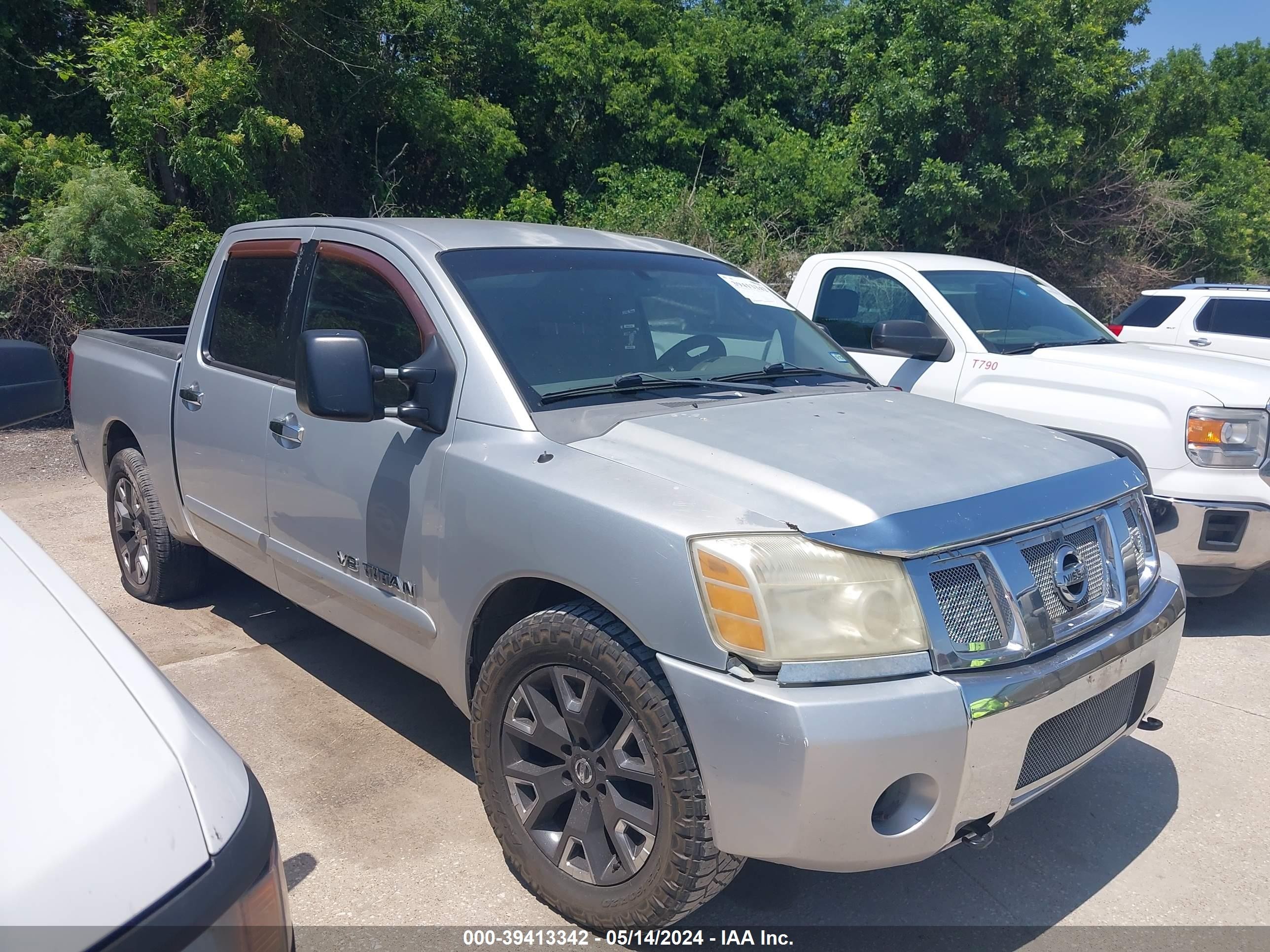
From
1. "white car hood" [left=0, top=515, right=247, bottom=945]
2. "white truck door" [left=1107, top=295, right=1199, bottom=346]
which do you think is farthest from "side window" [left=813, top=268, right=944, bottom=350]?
"white car hood" [left=0, top=515, right=247, bottom=945]

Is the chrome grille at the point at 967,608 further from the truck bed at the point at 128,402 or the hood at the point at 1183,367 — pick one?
the truck bed at the point at 128,402

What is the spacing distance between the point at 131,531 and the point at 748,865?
390cm

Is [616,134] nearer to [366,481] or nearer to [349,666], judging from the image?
[349,666]

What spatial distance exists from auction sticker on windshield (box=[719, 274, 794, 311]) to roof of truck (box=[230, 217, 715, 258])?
196 millimetres

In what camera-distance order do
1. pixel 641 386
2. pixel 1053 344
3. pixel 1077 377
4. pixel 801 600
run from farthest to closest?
pixel 1053 344 → pixel 1077 377 → pixel 641 386 → pixel 801 600

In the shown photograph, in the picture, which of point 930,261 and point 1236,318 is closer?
point 930,261

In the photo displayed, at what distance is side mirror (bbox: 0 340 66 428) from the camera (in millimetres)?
2457

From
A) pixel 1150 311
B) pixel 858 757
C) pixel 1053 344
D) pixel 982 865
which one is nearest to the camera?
pixel 858 757

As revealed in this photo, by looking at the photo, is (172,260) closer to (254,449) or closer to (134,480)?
(134,480)

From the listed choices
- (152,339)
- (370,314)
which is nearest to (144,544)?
(152,339)

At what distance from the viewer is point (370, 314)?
3684 millimetres

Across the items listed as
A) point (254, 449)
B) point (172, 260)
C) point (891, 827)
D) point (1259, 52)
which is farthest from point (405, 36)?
point (1259, 52)

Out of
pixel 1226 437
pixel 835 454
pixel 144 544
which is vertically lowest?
pixel 144 544

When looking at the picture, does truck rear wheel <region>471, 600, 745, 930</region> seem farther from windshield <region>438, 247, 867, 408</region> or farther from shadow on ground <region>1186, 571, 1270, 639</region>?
shadow on ground <region>1186, 571, 1270, 639</region>
